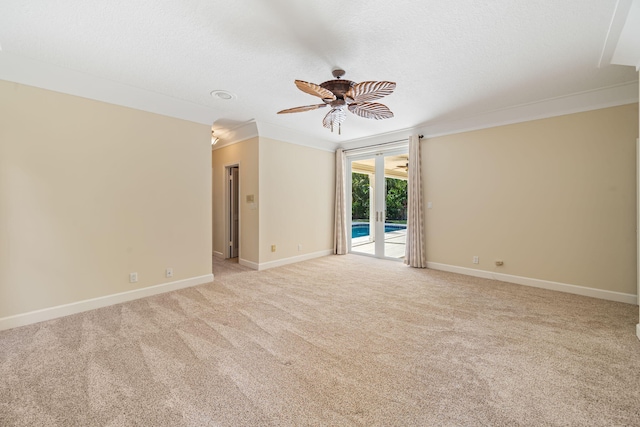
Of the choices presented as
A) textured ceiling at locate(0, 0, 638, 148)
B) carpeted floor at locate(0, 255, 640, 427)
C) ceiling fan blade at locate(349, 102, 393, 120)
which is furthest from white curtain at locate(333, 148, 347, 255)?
ceiling fan blade at locate(349, 102, 393, 120)

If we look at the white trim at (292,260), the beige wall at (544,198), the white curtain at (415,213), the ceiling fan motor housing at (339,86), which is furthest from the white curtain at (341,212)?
the ceiling fan motor housing at (339,86)

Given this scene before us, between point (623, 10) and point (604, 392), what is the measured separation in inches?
110

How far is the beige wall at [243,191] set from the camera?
5.13 m

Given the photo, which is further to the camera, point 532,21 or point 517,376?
point 532,21

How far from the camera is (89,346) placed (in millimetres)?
A: 2377

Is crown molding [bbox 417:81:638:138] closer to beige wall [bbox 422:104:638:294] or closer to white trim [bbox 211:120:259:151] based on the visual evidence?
beige wall [bbox 422:104:638:294]

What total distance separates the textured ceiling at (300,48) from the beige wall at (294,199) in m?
1.62

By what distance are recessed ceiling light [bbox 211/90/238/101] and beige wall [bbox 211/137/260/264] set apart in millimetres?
1321

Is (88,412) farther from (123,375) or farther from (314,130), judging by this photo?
(314,130)

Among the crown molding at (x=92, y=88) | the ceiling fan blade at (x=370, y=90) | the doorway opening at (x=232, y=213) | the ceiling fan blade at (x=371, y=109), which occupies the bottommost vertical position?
the doorway opening at (x=232, y=213)

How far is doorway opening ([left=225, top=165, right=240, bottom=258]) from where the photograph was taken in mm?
5949

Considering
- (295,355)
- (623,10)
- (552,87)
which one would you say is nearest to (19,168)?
(295,355)

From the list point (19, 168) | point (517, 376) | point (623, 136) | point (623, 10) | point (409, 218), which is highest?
point (623, 10)

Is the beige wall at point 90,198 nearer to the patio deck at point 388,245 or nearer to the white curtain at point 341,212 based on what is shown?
the white curtain at point 341,212
